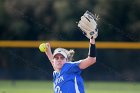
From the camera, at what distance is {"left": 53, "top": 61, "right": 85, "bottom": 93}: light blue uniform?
21.2ft

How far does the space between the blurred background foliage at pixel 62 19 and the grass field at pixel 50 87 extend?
3.17 metres

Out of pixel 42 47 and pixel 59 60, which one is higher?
pixel 42 47

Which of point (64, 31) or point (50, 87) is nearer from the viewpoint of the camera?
point (50, 87)

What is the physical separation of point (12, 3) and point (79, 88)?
15.9 m

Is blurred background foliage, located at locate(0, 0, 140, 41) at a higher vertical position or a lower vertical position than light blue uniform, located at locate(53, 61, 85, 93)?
higher

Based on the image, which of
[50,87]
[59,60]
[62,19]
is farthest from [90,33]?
[62,19]

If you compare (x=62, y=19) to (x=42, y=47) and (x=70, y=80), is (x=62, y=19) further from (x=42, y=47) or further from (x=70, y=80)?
(x=70, y=80)

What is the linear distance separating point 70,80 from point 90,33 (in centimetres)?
52

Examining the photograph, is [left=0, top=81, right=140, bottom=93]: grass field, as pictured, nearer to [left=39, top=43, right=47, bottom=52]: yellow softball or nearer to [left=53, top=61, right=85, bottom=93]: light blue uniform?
[left=39, top=43, right=47, bottom=52]: yellow softball

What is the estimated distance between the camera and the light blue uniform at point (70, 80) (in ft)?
21.2

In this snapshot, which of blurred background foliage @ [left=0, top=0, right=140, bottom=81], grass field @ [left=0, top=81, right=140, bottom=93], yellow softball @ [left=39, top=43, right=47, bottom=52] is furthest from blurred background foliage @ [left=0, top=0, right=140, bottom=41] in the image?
yellow softball @ [left=39, top=43, right=47, bottom=52]

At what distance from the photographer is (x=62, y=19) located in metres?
21.1

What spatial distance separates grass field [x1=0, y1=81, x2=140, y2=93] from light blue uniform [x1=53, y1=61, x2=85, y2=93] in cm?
700

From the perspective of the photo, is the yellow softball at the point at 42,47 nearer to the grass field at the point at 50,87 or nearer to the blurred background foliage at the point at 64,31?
the grass field at the point at 50,87
